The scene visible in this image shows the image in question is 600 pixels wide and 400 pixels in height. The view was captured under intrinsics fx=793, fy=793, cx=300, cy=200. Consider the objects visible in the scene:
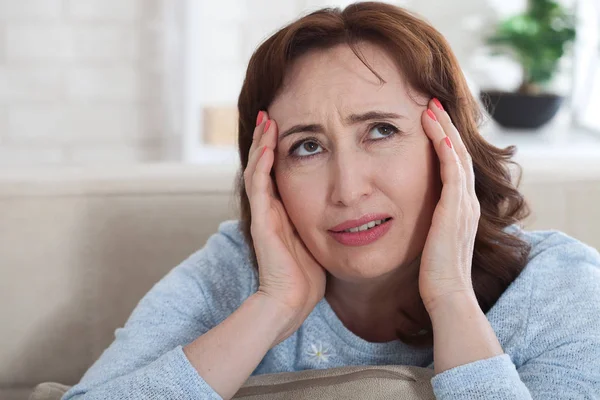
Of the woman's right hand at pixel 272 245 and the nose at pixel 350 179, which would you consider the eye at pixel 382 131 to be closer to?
the nose at pixel 350 179

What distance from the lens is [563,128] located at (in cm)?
369

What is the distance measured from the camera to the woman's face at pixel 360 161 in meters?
1.34

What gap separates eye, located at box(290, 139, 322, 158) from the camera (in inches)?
55.7

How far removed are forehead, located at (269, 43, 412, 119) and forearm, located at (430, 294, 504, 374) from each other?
35 centimetres

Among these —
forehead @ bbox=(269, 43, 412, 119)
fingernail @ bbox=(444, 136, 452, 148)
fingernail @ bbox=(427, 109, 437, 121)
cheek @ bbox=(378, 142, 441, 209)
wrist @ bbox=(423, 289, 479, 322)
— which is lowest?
wrist @ bbox=(423, 289, 479, 322)

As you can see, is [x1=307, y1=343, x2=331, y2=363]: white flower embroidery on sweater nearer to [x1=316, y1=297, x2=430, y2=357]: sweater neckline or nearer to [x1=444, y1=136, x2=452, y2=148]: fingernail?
[x1=316, y1=297, x2=430, y2=357]: sweater neckline

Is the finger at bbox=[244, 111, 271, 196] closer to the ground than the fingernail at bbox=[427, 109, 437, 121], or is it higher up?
closer to the ground

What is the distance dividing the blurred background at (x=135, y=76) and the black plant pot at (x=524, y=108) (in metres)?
0.01

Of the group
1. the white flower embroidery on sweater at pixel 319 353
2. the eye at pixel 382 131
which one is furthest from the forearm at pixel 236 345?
the eye at pixel 382 131

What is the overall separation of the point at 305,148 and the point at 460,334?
16.8 inches

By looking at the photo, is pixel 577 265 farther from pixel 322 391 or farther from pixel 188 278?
pixel 188 278

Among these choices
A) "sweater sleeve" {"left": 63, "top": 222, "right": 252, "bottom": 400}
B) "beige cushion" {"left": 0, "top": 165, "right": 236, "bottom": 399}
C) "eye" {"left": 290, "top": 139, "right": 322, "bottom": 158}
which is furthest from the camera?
"beige cushion" {"left": 0, "top": 165, "right": 236, "bottom": 399}

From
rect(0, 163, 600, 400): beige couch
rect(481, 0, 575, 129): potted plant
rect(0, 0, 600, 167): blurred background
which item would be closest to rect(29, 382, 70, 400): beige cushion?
rect(0, 163, 600, 400): beige couch

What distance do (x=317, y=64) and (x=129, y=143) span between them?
2116 millimetres
